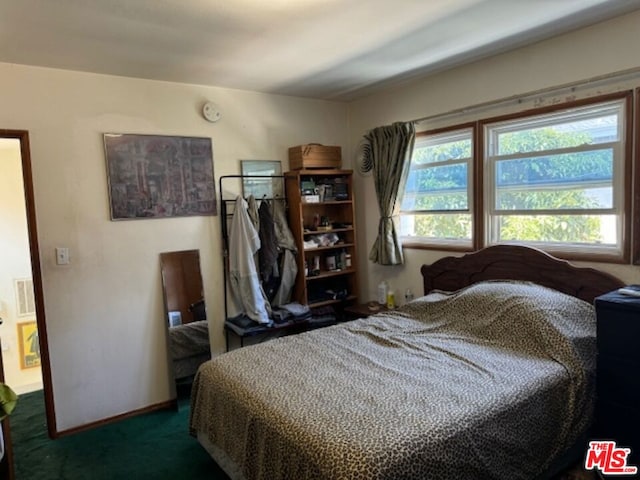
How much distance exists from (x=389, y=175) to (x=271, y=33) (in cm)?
166

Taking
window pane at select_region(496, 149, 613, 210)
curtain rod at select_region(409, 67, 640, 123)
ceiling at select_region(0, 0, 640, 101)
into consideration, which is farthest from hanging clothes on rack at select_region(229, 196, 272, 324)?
window pane at select_region(496, 149, 613, 210)

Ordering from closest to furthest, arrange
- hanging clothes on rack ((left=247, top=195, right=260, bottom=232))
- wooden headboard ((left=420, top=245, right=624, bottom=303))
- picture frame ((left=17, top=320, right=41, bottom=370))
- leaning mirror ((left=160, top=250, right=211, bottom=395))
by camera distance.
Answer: wooden headboard ((left=420, top=245, right=624, bottom=303)), leaning mirror ((left=160, top=250, right=211, bottom=395)), hanging clothes on rack ((left=247, top=195, right=260, bottom=232)), picture frame ((left=17, top=320, right=41, bottom=370))

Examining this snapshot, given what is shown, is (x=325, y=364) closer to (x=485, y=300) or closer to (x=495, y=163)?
(x=485, y=300)

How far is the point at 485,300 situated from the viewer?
8.75 feet

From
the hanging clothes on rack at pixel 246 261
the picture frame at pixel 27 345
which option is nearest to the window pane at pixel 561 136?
the hanging clothes on rack at pixel 246 261

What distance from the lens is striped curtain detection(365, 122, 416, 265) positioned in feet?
11.8

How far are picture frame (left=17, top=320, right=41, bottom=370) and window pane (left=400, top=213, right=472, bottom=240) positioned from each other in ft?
13.8

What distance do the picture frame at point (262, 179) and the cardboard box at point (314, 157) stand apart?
0.53 ft

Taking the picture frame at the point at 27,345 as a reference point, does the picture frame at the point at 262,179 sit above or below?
above

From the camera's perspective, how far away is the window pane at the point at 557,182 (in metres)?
2.59

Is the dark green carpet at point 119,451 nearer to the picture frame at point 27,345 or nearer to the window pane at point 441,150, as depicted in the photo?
the picture frame at point 27,345

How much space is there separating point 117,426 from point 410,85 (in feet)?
11.6

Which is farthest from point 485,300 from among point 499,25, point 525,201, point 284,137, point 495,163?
point 284,137

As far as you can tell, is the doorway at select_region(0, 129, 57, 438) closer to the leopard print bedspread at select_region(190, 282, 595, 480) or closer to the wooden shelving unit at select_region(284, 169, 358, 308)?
the wooden shelving unit at select_region(284, 169, 358, 308)
